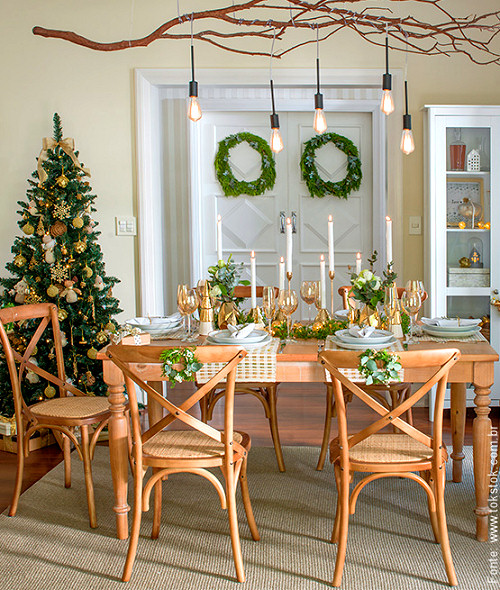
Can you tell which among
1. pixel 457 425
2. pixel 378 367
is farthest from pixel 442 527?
pixel 457 425

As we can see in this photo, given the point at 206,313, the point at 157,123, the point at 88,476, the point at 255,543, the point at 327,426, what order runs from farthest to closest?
the point at 157,123, the point at 327,426, the point at 206,313, the point at 88,476, the point at 255,543

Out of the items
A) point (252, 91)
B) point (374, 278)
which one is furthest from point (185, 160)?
point (374, 278)

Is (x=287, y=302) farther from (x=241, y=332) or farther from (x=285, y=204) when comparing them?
(x=285, y=204)

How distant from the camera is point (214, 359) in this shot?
201 centimetres

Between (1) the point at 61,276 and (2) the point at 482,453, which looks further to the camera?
(1) the point at 61,276

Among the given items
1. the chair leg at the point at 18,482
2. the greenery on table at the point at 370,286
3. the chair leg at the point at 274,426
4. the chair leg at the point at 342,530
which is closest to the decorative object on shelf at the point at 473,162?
the greenery on table at the point at 370,286

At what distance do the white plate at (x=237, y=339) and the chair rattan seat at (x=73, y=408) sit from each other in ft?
1.92

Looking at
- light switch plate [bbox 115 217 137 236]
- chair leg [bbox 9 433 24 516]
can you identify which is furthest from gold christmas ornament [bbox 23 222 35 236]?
chair leg [bbox 9 433 24 516]

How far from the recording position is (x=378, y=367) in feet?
6.59

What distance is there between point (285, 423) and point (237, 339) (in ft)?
5.69

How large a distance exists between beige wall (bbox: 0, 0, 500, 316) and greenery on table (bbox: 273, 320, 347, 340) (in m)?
1.84

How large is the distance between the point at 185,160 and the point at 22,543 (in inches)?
159

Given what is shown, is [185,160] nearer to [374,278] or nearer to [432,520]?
[374,278]

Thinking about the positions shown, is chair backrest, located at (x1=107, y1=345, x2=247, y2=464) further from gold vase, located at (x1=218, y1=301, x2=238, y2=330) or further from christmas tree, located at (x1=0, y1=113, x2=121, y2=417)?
christmas tree, located at (x1=0, y1=113, x2=121, y2=417)
